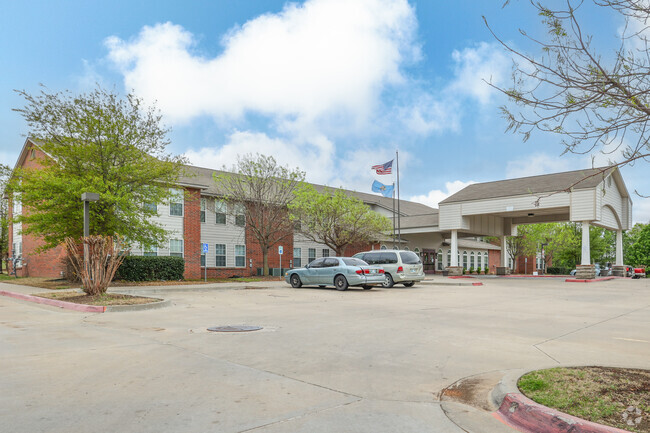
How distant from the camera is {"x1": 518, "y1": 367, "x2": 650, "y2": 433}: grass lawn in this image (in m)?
4.24

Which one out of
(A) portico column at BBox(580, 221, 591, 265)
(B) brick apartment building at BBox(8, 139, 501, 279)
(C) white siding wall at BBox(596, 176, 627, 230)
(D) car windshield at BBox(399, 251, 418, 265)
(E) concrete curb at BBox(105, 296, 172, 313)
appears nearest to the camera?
(E) concrete curb at BBox(105, 296, 172, 313)

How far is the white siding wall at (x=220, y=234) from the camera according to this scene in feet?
116

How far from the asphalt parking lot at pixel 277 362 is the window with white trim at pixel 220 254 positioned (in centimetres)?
2265

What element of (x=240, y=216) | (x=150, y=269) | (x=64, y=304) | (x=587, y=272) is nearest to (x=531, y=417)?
(x=64, y=304)

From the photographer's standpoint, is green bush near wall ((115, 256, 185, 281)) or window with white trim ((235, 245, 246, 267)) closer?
green bush near wall ((115, 256, 185, 281))

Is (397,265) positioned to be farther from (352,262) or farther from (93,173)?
(93,173)

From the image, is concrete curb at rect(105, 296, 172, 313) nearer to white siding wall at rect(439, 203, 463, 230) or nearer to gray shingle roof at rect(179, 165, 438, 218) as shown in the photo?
gray shingle roof at rect(179, 165, 438, 218)

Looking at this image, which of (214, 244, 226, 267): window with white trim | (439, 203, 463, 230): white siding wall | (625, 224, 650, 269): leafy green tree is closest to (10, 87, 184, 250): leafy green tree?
(214, 244, 226, 267): window with white trim

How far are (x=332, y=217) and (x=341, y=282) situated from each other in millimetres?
13106

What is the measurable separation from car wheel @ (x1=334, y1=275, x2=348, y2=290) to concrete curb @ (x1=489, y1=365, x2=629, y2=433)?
16.5 meters

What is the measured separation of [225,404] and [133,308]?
9.63 meters

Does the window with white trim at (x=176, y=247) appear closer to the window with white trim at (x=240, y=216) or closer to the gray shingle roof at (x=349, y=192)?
the gray shingle roof at (x=349, y=192)

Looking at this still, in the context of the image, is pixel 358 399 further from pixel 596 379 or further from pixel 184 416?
pixel 596 379

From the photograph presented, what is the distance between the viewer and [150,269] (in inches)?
1081
